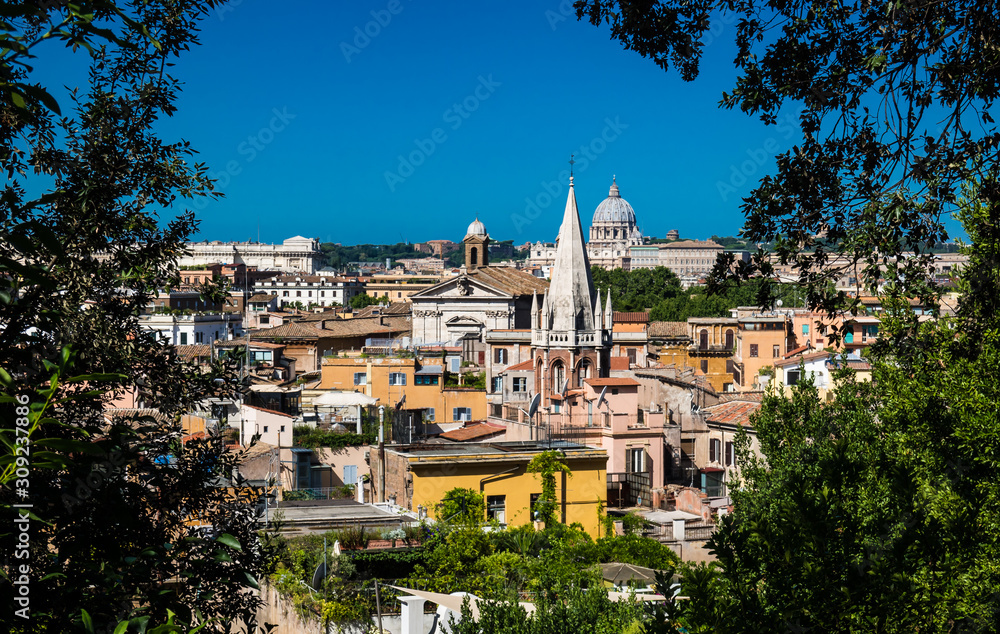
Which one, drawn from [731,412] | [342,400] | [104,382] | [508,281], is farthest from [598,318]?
[104,382]

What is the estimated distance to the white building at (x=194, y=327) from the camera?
43.6 m

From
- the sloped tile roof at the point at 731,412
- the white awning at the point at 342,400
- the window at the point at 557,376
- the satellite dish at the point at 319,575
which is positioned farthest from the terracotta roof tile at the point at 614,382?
the satellite dish at the point at 319,575

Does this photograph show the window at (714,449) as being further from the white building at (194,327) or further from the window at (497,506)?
the white building at (194,327)

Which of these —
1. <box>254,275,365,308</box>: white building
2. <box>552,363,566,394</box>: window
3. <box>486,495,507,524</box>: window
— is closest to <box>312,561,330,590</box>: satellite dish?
<box>486,495,507,524</box>: window

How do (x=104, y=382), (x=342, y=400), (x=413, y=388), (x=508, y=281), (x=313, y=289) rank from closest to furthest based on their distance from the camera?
(x=104, y=382), (x=342, y=400), (x=413, y=388), (x=508, y=281), (x=313, y=289)

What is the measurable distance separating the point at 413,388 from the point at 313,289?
3274 inches

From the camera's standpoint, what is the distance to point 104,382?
13.6ft

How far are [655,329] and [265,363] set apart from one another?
90.6ft

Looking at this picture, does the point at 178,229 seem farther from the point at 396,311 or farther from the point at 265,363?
the point at 396,311

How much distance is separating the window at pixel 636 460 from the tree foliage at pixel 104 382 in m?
19.7

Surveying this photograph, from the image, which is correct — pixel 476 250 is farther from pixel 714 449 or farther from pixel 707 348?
pixel 714 449

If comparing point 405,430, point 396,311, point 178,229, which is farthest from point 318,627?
point 396,311

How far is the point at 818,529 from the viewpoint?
3.88 metres

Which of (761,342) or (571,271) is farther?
(761,342)
